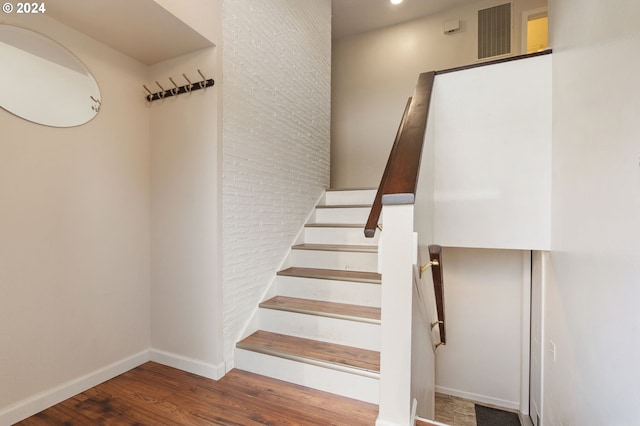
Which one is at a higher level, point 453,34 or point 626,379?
point 453,34

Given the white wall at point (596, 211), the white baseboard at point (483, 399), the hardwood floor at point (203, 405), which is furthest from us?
the white baseboard at point (483, 399)

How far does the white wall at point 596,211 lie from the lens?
1.16m

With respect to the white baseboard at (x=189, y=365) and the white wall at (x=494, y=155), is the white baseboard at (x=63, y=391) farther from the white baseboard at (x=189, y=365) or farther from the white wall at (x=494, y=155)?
the white wall at (x=494, y=155)

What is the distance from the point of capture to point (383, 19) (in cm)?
392

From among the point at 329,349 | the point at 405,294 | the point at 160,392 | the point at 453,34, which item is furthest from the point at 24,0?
the point at 453,34

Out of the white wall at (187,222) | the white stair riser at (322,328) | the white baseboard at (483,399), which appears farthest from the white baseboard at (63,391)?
the white baseboard at (483,399)

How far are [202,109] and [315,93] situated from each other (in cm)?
152

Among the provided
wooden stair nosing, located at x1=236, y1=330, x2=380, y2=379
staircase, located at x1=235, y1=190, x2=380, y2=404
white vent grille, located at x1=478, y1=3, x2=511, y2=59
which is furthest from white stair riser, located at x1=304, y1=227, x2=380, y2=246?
white vent grille, located at x1=478, y1=3, x2=511, y2=59

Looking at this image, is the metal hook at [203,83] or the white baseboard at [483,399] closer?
the metal hook at [203,83]

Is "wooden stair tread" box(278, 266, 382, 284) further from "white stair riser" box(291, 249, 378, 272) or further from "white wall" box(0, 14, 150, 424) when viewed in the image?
"white wall" box(0, 14, 150, 424)

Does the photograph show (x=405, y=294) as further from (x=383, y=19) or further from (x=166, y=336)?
(x=383, y=19)

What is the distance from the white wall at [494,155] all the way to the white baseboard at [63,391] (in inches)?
91.6

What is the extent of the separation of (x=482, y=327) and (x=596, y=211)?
8.29 ft

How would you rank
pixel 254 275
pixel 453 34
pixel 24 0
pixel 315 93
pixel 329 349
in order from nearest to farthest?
1. pixel 24 0
2. pixel 329 349
3. pixel 254 275
4. pixel 315 93
5. pixel 453 34
